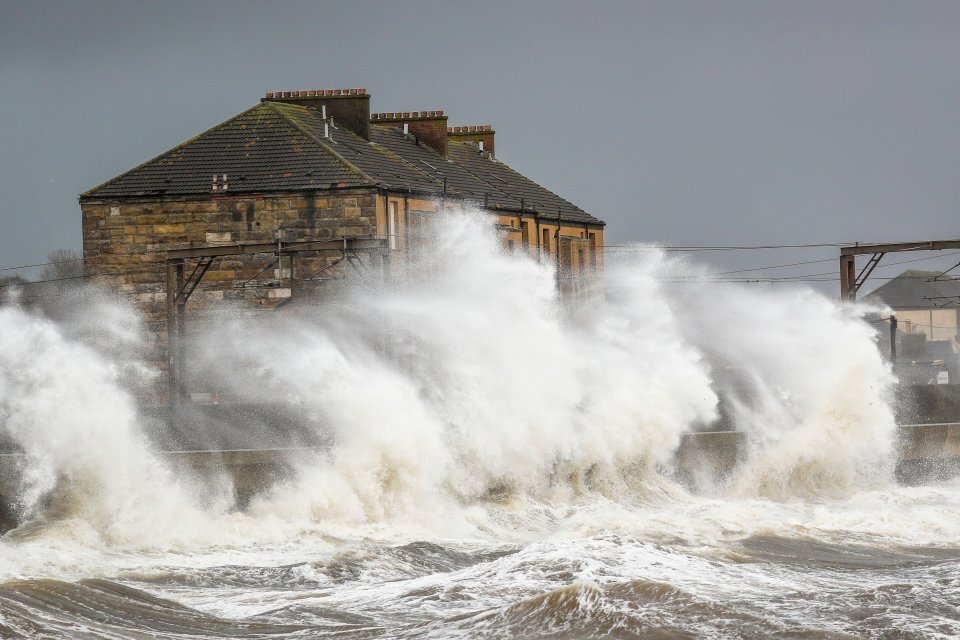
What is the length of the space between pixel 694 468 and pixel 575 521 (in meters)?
5.41

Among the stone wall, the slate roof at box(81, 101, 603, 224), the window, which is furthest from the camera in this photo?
the window

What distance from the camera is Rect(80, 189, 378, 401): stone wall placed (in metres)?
37.2

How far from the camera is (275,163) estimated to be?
38.6 metres

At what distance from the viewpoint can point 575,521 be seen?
25.6 meters

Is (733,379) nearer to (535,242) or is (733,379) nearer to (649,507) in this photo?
(649,507)

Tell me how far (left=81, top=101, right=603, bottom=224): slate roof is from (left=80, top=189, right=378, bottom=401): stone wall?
318 mm

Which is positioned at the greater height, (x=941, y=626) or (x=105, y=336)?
(x=105, y=336)

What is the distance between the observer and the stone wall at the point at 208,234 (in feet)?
122

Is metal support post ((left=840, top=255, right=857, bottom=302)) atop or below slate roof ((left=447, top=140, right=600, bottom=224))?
below

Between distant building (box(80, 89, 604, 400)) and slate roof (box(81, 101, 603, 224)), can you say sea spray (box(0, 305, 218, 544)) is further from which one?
slate roof (box(81, 101, 603, 224))

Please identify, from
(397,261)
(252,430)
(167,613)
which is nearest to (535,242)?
(397,261)

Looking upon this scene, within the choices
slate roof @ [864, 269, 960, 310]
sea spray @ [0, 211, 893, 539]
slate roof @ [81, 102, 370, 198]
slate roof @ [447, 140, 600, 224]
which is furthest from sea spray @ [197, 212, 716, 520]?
slate roof @ [864, 269, 960, 310]

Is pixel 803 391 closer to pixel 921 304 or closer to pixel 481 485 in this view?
pixel 481 485

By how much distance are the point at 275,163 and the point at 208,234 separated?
2521 millimetres
